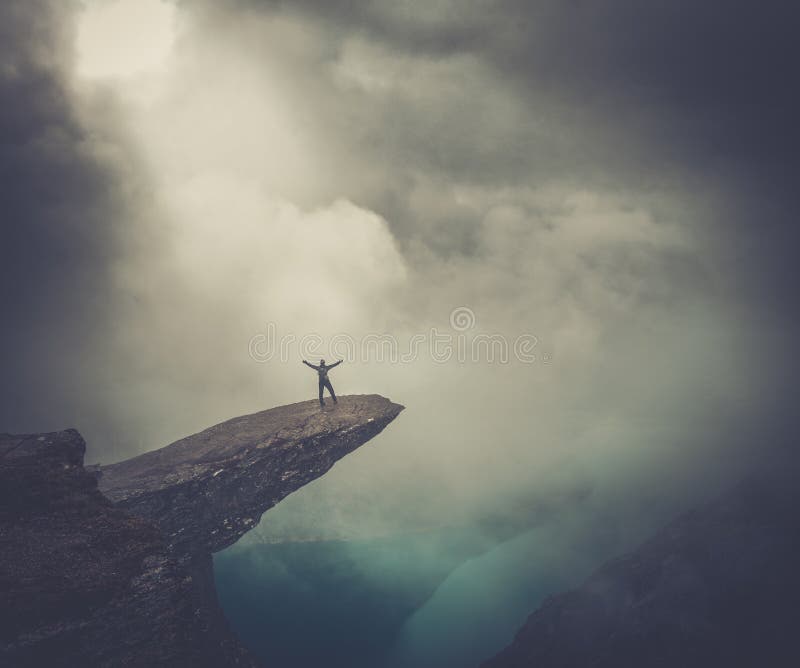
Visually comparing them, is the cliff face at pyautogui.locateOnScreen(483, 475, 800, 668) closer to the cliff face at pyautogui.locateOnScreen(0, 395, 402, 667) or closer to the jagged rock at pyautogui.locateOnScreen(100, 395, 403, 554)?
the jagged rock at pyautogui.locateOnScreen(100, 395, 403, 554)

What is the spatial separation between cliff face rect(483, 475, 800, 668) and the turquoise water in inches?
665

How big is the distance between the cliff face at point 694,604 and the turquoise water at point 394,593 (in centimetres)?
1688

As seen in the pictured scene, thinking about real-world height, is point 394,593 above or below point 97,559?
below

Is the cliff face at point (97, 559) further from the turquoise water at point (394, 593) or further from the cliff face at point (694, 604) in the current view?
the cliff face at point (694, 604)

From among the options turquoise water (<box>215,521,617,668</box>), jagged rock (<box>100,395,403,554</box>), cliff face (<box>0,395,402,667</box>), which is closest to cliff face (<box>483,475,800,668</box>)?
turquoise water (<box>215,521,617,668</box>)

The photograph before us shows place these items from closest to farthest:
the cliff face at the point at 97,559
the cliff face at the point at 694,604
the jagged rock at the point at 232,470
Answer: the cliff face at the point at 97,559, the jagged rock at the point at 232,470, the cliff face at the point at 694,604

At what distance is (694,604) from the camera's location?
41375 mm

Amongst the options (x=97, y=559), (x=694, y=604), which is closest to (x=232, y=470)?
(x=97, y=559)

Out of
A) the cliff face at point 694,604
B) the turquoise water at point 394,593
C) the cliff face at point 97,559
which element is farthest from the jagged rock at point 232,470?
the cliff face at point 694,604

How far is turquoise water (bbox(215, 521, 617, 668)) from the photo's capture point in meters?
51.7

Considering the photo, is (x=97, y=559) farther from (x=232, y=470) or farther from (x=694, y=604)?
(x=694, y=604)

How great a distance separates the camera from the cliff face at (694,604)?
38.5m

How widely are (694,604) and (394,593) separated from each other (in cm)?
4570

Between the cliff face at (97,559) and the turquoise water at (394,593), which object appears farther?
the turquoise water at (394,593)
